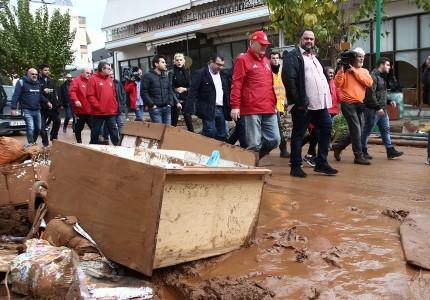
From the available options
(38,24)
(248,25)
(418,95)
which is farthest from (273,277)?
(38,24)

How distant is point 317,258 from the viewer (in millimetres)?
3555

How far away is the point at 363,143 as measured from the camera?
8.28 metres

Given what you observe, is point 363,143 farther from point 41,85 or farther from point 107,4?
point 107,4

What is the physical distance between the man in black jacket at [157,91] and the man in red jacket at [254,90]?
9.01 ft

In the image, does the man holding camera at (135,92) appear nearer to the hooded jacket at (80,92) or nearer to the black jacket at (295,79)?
the hooded jacket at (80,92)

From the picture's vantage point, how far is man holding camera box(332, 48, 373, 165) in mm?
7547

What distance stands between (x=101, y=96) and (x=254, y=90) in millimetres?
3464

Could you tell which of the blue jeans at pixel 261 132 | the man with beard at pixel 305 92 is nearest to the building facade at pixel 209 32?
the man with beard at pixel 305 92

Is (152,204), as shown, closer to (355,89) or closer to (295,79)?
(295,79)

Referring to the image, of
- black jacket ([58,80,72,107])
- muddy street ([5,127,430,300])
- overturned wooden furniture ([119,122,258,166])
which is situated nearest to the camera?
muddy street ([5,127,430,300])

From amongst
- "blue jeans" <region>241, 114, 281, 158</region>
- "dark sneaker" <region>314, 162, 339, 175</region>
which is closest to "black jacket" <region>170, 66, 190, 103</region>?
"blue jeans" <region>241, 114, 281, 158</region>

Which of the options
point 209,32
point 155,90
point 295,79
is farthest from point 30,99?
point 209,32

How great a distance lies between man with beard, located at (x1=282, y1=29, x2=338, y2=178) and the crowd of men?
0.01m

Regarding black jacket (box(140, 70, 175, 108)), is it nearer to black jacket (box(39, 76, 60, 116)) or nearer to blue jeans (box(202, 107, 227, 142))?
blue jeans (box(202, 107, 227, 142))
